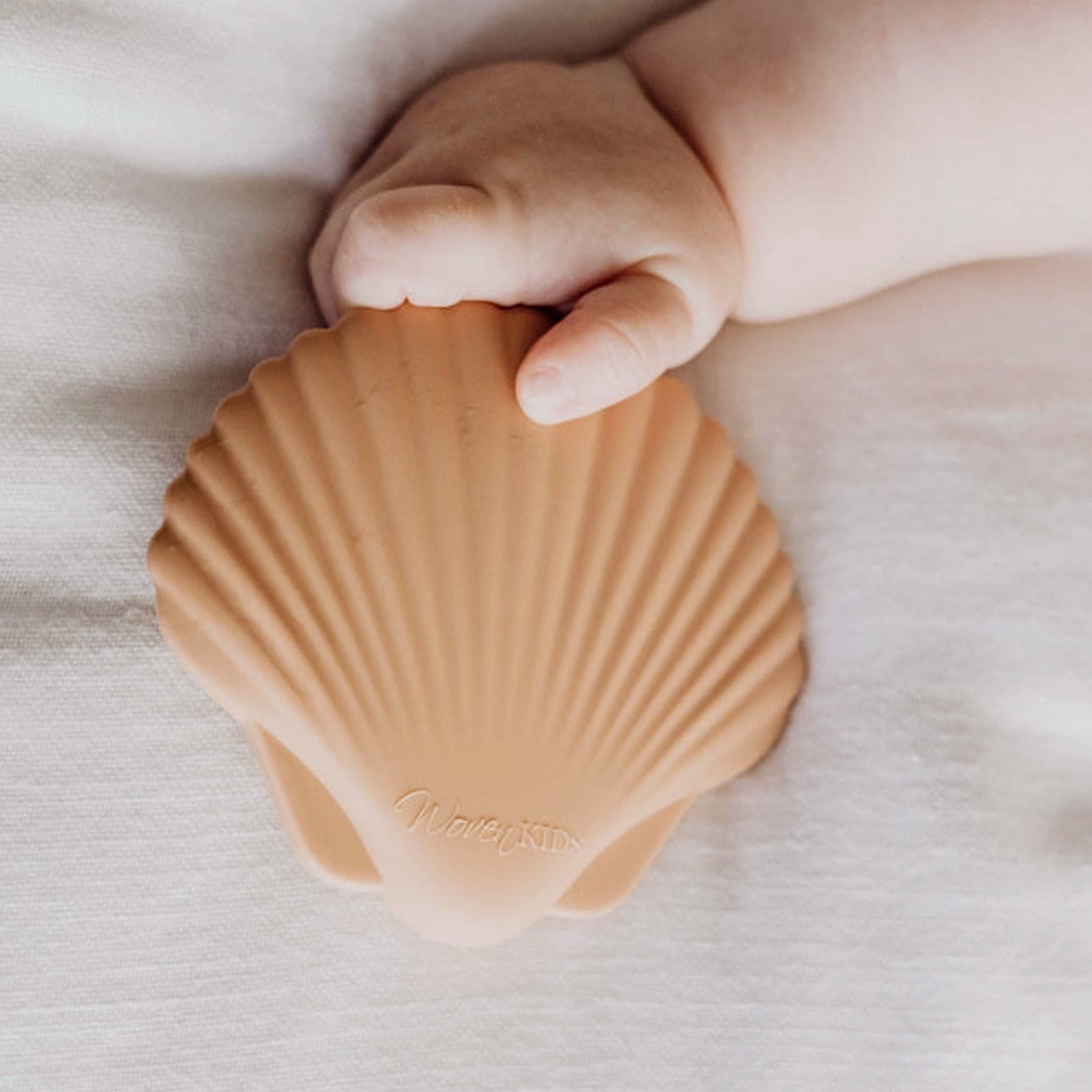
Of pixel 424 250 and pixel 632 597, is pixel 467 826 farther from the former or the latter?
pixel 424 250

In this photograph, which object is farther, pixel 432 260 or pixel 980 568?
pixel 980 568

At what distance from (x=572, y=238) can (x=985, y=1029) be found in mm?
433

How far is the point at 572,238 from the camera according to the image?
0.64 meters

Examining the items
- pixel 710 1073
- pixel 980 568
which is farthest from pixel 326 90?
pixel 710 1073

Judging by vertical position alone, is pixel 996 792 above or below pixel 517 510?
below

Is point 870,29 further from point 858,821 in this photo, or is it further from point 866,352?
point 858,821

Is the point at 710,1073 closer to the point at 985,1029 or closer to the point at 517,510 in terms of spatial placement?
the point at 985,1029

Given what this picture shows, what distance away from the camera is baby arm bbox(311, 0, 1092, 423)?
626 millimetres

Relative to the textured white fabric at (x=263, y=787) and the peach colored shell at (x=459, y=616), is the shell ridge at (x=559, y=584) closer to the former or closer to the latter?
the peach colored shell at (x=459, y=616)

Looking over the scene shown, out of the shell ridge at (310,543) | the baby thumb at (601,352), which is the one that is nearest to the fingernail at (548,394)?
the baby thumb at (601,352)

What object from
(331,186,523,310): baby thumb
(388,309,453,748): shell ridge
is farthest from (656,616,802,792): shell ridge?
(331,186,523,310): baby thumb

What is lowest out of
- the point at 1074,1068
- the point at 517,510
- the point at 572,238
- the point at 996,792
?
the point at 1074,1068

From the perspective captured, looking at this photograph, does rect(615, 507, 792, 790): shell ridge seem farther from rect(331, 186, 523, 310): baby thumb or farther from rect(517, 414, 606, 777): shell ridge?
rect(331, 186, 523, 310): baby thumb

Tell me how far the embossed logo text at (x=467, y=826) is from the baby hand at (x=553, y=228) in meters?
0.19
